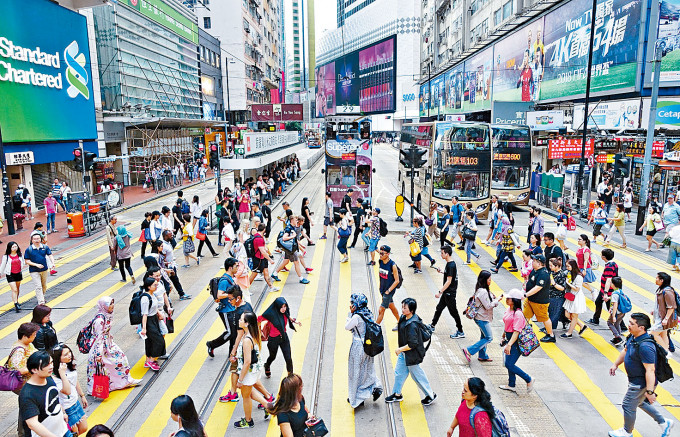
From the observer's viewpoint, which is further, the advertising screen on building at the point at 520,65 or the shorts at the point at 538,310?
the advertising screen on building at the point at 520,65

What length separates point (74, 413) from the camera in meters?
5.56

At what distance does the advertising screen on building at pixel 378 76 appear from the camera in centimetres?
10338

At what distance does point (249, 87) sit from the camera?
7356cm

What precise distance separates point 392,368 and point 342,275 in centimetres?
534

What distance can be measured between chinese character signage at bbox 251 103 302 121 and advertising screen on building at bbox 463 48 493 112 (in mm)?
18803

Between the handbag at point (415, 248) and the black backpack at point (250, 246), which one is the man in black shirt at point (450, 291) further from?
the black backpack at point (250, 246)

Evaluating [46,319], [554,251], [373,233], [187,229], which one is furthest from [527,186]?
[46,319]

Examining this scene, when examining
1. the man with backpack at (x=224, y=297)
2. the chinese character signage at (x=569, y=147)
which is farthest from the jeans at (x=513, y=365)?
the chinese character signage at (x=569, y=147)

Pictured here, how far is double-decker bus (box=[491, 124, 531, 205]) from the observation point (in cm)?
2314

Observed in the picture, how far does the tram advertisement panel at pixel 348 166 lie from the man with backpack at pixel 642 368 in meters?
16.7

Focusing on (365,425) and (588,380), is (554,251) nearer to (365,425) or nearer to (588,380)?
(588,380)

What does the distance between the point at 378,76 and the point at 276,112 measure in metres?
56.8

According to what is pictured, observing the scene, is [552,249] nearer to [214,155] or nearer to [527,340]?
[527,340]

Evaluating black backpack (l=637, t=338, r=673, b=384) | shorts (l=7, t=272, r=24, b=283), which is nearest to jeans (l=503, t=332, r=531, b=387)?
black backpack (l=637, t=338, r=673, b=384)
